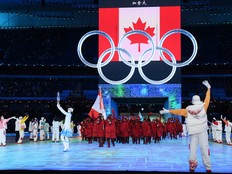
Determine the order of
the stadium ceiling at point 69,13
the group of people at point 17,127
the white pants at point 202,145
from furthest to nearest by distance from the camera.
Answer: the stadium ceiling at point 69,13 < the group of people at point 17,127 < the white pants at point 202,145

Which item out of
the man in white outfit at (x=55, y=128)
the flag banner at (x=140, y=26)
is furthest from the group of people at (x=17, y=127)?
the flag banner at (x=140, y=26)

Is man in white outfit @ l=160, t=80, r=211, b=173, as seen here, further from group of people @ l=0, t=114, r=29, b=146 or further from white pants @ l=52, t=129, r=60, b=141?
white pants @ l=52, t=129, r=60, b=141

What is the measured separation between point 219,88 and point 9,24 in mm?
21517

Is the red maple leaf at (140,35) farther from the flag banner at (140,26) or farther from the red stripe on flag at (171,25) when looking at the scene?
the red stripe on flag at (171,25)

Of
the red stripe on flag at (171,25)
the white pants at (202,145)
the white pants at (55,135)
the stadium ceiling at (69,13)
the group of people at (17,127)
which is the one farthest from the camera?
the stadium ceiling at (69,13)

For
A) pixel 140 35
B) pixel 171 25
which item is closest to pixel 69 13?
pixel 140 35

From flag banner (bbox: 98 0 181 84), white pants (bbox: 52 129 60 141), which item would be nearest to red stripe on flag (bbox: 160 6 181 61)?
flag banner (bbox: 98 0 181 84)

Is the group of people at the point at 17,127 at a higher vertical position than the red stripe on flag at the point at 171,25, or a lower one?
lower

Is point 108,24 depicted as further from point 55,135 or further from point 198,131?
point 198,131

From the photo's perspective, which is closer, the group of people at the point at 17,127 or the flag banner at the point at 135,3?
the group of people at the point at 17,127

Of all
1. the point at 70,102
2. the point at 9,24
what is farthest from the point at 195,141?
the point at 9,24

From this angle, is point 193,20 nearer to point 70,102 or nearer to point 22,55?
point 70,102

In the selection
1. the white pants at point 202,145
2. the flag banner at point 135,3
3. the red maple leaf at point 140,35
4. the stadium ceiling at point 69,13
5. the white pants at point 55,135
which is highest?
the stadium ceiling at point 69,13

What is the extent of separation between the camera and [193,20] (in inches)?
1229
